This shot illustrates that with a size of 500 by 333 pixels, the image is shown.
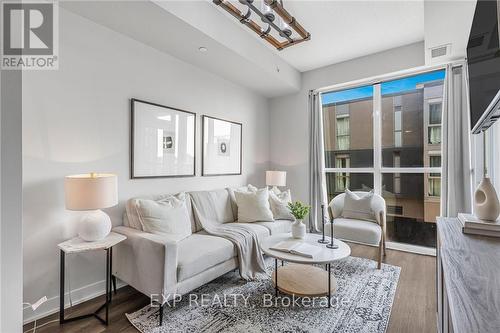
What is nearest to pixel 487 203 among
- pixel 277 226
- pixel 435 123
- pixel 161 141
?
pixel 277 226

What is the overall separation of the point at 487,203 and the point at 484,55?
2.71ft

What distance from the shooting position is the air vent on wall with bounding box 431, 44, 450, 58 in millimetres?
2805

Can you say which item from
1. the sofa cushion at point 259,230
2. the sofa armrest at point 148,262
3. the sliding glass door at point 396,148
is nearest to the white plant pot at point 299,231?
the sofa cushion at point 259,230

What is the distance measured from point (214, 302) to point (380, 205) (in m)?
2.40

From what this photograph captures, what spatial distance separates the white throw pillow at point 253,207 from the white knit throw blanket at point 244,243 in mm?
323

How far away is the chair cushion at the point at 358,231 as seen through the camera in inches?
112

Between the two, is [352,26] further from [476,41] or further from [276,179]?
[276,179]

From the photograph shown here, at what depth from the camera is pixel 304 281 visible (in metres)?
2.20

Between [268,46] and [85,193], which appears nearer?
[85,193]

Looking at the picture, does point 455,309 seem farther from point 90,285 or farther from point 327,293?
point 90,285

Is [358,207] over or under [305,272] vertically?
over

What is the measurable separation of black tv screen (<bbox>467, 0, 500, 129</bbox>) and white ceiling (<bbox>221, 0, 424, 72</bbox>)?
1376mm

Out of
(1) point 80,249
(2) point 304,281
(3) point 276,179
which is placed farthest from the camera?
(3) point 276,179

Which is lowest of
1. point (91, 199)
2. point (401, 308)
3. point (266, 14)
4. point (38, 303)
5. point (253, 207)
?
point (401, 308)
